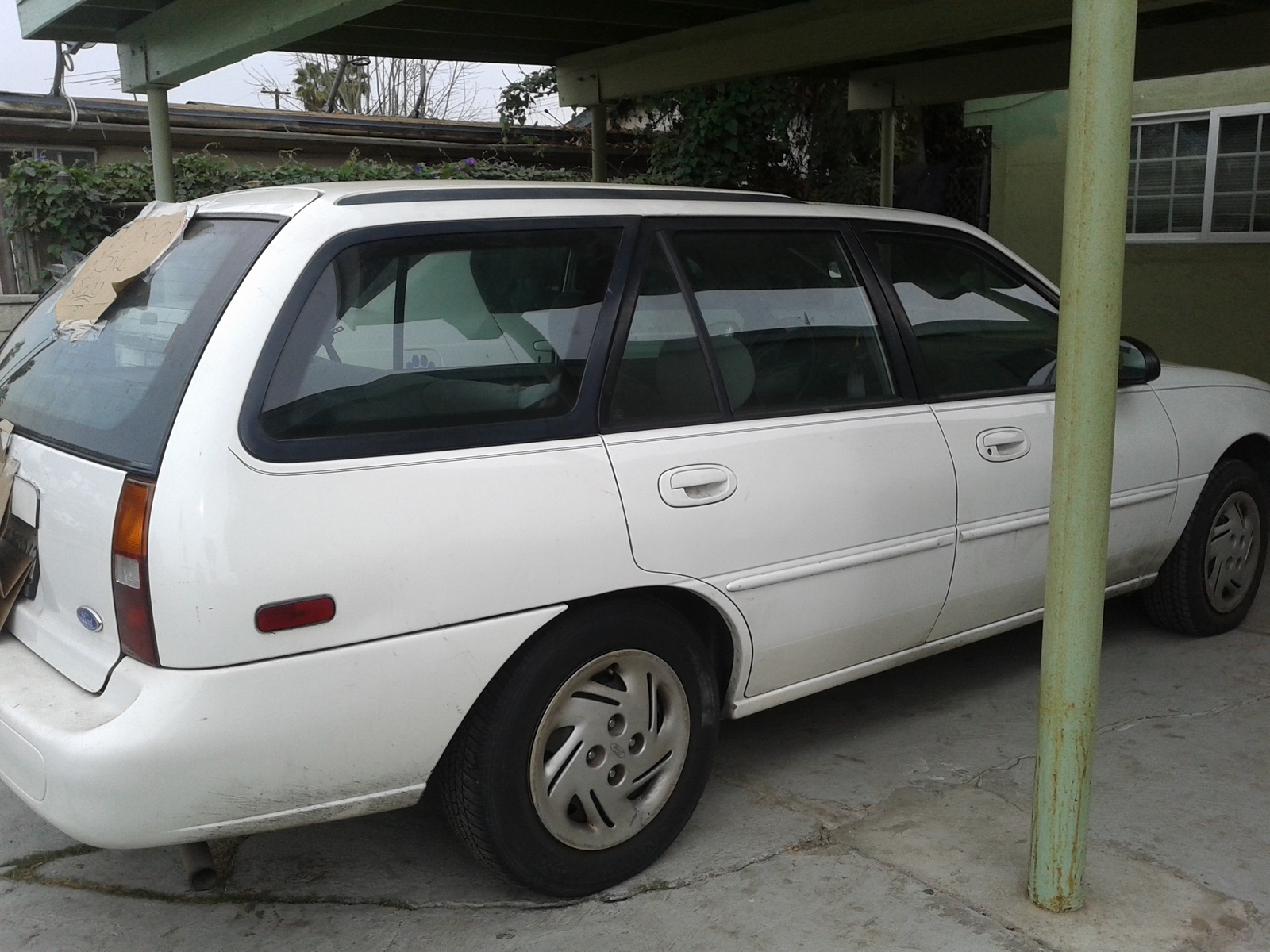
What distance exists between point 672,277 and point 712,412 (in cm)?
39

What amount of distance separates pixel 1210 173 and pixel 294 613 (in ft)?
31.6

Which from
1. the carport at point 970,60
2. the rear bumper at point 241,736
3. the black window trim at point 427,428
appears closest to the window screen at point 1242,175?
the carport at point 970,60

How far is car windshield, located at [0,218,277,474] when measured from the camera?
8.61ft

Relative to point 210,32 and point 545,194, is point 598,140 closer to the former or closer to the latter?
point 210,32

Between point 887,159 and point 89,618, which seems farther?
point 887,159

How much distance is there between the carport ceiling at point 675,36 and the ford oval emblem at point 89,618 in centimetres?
296

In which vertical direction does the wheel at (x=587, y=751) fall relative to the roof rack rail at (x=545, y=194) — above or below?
below

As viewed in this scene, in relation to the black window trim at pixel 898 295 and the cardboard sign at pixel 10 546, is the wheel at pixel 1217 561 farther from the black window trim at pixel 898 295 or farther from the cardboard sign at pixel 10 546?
the cardboard sign at pixel 10 546

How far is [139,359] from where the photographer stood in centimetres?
280

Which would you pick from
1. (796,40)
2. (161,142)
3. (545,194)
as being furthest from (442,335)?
(796,40)

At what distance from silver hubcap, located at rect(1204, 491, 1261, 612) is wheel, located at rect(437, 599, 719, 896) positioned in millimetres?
2662

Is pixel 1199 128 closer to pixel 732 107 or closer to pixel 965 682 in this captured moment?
pixel 732 107

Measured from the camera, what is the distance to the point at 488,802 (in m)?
2.86

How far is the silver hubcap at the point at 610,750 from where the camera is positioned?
9.77 ft
